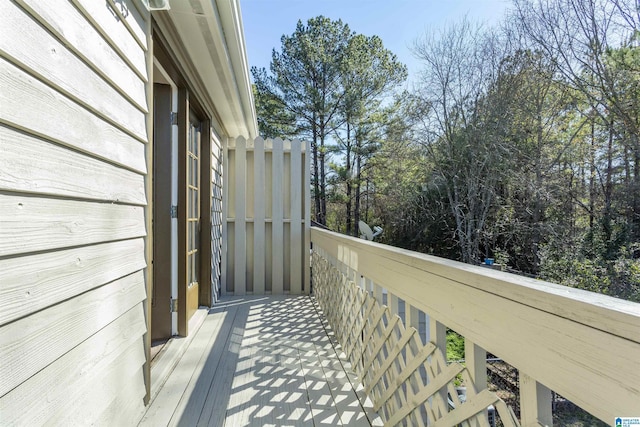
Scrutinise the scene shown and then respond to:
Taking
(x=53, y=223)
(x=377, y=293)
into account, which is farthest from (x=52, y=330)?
(x=377, y=293)

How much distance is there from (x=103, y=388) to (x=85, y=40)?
120 cm

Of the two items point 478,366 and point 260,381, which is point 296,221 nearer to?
point 260,381

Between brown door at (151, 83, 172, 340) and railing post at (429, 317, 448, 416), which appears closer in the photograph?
railing post at (429, 317, 448, 416)

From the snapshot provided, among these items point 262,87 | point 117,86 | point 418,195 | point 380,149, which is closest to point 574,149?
point 418,195

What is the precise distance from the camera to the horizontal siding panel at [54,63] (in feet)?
2.70

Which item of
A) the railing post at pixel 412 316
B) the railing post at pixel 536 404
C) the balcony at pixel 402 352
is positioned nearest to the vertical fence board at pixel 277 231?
the balcony at pixel 402 352

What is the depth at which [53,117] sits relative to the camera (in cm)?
100

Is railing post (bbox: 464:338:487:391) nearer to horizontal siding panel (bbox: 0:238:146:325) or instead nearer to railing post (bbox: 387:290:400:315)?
railing post (bbox: 387:290:400:315)

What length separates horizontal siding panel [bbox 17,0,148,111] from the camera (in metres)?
0.96

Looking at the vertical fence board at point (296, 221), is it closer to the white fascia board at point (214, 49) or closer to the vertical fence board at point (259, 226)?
the vertical fence board at point (259, 226)

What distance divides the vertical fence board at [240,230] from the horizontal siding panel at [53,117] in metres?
3.26

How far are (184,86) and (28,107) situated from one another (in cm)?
204

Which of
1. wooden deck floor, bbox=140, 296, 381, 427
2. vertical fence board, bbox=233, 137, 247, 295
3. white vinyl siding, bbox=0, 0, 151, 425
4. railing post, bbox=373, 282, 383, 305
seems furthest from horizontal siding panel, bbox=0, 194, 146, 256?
vertical fence board, bbox=233, 137, 247, 295

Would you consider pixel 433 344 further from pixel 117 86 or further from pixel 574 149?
pixel 574 149
